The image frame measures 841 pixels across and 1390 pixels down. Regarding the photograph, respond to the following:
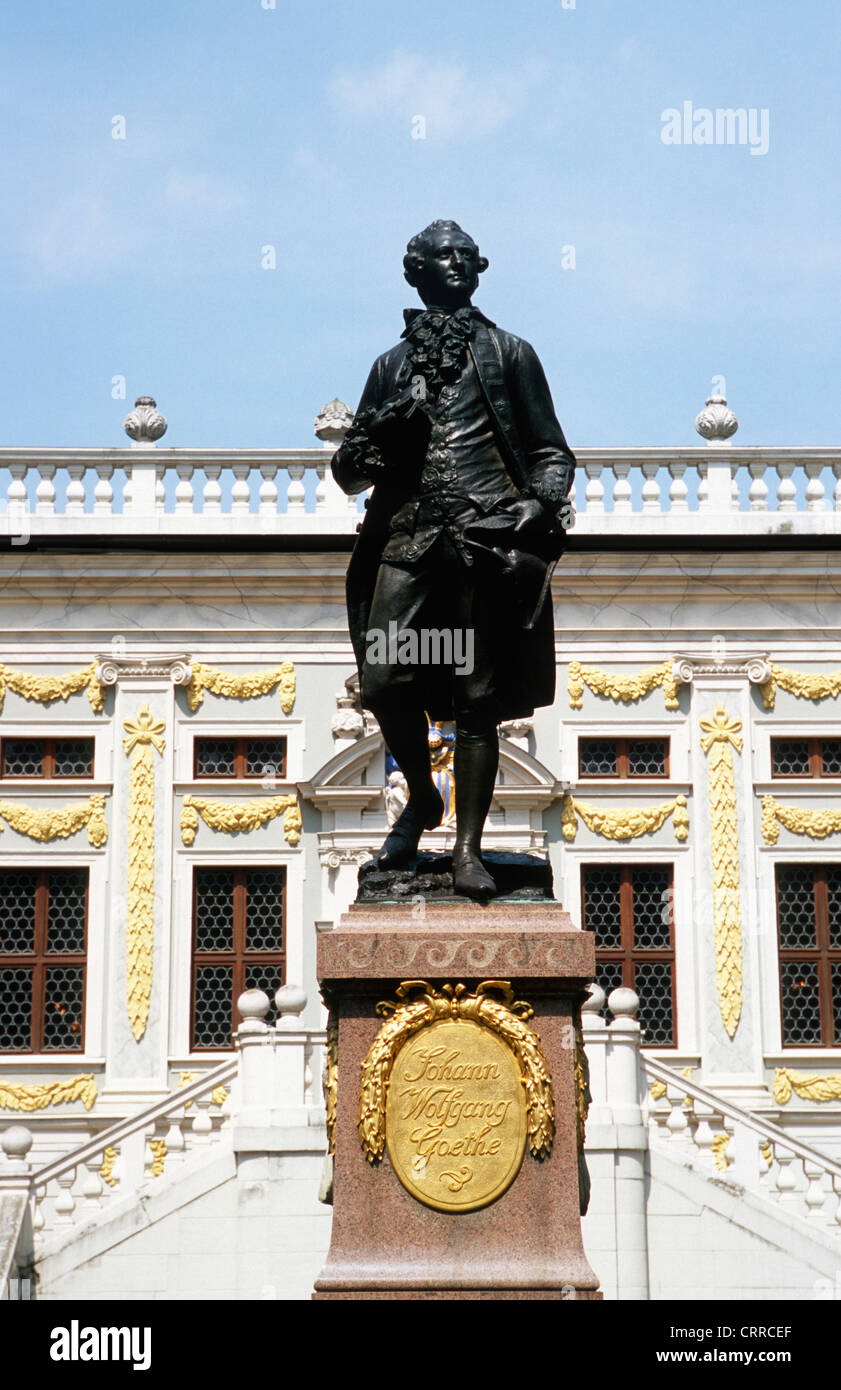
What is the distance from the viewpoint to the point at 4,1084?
69.7ft

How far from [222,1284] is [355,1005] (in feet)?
30.4

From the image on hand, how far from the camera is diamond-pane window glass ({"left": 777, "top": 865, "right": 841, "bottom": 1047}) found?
21.6m

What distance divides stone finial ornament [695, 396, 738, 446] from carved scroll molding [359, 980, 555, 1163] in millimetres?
16245

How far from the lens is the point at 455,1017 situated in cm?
720

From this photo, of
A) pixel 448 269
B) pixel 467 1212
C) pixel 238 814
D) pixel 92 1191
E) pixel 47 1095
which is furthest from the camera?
Answer: pixel 238 814

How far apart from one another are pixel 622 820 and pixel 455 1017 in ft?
49.1

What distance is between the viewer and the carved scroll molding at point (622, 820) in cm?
2200

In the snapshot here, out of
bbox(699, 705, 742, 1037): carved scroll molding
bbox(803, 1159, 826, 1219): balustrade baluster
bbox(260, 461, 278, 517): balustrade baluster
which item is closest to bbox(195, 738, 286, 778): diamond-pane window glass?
bbox(260, 461, 278, 517): balustrade baluster

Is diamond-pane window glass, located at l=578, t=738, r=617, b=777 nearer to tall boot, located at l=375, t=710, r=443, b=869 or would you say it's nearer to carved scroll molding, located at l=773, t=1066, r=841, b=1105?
carved scroll molding, located at l=773, t=1066, r=841, b=1105

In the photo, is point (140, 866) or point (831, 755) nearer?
point (140, 866)

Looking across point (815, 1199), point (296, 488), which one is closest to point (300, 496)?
point (296, 488)

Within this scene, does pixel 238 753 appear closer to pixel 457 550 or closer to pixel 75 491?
pixel 75 491

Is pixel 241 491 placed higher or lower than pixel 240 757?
higher
